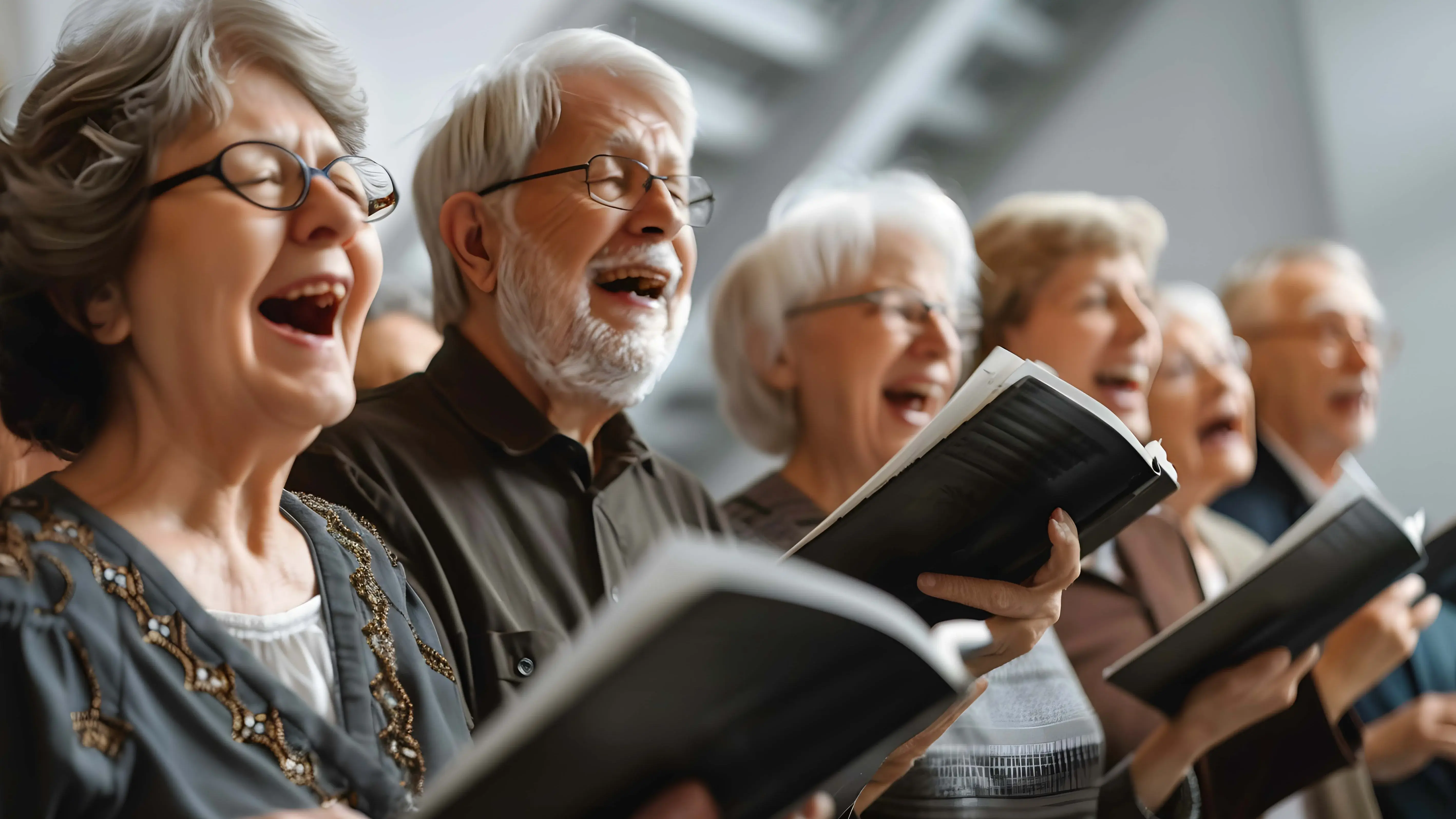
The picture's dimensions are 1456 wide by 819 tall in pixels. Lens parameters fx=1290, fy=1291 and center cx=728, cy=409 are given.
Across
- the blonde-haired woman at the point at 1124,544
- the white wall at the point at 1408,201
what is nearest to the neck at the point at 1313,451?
the blonde-haired woman at the point at 1124,544

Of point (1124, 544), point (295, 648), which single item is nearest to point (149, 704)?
point (295, 648)

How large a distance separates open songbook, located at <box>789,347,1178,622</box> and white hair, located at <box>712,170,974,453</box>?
0.89 metres

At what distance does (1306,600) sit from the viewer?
6.36 feet

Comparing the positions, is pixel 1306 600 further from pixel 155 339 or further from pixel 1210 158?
pixel 1210 158

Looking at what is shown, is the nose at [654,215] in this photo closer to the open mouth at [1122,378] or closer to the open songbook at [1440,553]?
the open mouth at [1122,378]

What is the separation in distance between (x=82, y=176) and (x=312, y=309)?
223 mm

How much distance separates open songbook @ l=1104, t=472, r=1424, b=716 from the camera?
1872 millimetres

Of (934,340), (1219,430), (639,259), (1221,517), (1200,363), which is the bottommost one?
(1221,517)

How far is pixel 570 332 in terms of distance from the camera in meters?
1.66

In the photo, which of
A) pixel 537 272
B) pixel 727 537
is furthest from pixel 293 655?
pixel 727 537

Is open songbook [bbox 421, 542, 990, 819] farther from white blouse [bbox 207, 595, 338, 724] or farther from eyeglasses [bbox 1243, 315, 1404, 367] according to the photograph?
eyeglasses [bbox 1243, 315, 1404, 367]

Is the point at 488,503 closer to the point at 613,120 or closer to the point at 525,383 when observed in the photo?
the point at 525,383

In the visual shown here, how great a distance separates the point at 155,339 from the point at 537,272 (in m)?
0.62

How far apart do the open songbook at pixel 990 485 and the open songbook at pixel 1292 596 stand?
1.72ft
